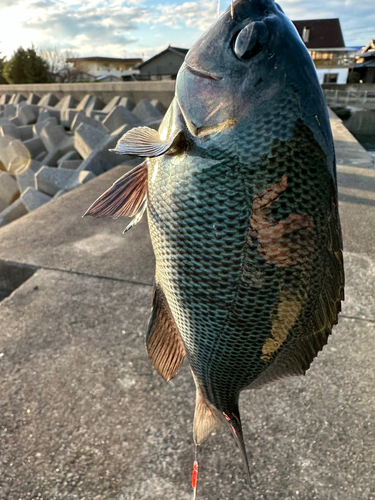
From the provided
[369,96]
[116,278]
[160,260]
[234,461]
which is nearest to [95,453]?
[234,461]

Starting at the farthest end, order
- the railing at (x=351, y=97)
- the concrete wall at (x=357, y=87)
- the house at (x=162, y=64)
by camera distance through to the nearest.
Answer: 1. the house at (x=162, y=64)
2. the concrete wall at (x=357, y=87)
3. the railing at (x=351, y=97)

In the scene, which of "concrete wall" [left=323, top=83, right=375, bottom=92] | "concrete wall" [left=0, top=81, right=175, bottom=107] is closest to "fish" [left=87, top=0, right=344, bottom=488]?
"concrete wall" [left=0, top=81, right=175, bottom=107]

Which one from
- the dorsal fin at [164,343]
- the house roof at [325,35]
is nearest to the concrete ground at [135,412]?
the dorsal fin at [164,343]

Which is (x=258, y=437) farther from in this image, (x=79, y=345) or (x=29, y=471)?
(x=79, y=345)

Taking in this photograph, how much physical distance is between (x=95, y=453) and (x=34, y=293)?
1.64m

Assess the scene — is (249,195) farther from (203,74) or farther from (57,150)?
(57,150)

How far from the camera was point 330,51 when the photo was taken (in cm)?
3497

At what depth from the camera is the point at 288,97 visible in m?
0.86

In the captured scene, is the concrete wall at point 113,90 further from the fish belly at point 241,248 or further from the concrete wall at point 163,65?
the concrete wall at point 163,65

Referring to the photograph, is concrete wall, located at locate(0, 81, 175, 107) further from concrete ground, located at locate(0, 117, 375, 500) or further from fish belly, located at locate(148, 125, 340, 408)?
fish belly, located at locate(148, 125, 340, 408)

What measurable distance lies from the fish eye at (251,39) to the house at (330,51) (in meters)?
39.0

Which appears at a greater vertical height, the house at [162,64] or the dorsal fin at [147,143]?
the house at [162,64]

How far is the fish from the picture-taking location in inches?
34.2

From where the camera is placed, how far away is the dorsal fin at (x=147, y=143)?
0.93 m
